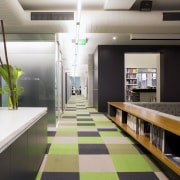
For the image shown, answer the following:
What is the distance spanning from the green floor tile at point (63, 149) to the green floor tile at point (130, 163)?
31.5 inches

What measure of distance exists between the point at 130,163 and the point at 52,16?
3.46 metres

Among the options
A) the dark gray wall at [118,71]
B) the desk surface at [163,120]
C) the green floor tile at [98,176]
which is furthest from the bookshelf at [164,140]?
the dark gray wall at [118,71]

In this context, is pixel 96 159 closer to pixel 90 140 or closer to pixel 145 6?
pixel 90 140

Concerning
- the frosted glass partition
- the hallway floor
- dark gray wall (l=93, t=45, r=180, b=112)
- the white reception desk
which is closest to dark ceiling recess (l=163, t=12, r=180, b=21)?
the hallway floor

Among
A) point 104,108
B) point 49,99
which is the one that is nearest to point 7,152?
point 49,99

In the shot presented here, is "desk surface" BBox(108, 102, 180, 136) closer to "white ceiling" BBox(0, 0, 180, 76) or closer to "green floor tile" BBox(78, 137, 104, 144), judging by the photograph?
"green floor tile" BBox(78, 137, 104, 144)

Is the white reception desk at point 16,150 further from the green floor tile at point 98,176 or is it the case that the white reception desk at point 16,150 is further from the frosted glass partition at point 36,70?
the frosted glass partition at point 36,70

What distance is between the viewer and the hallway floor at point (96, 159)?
3150mm

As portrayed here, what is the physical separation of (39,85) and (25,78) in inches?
18.2

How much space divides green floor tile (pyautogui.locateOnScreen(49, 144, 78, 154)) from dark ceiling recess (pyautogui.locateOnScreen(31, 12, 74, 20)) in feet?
8.94

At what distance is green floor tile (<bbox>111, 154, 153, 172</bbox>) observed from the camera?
133 inches

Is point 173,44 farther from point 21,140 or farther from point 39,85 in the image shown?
point 21,140

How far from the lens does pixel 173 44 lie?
1053cm

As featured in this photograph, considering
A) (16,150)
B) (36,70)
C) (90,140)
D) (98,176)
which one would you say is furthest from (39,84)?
(16,150)
